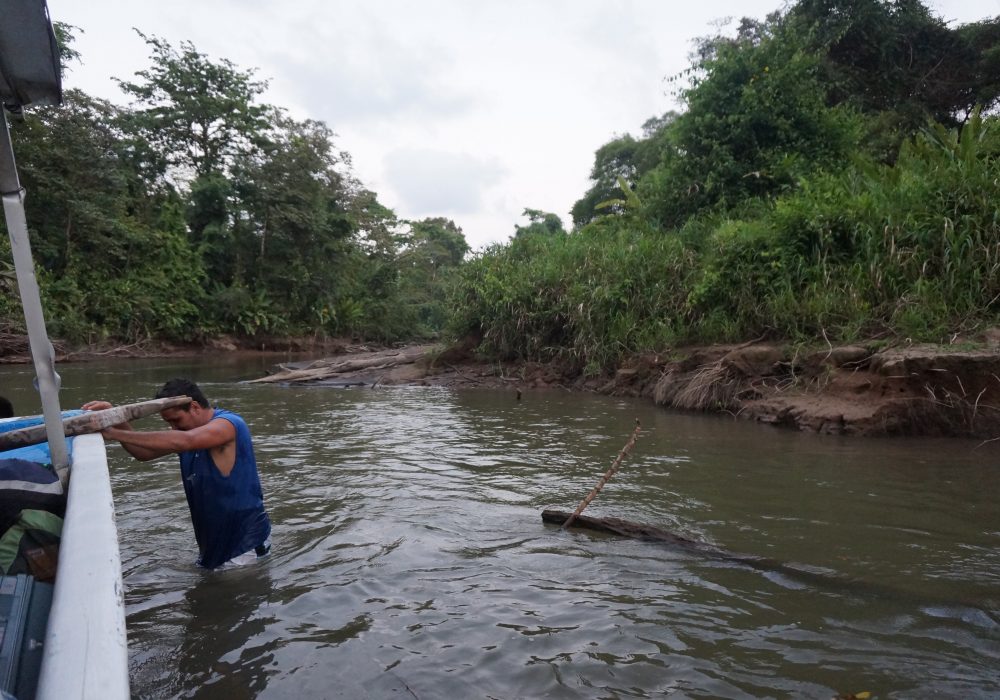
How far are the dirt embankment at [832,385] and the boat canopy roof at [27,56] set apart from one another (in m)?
8.12

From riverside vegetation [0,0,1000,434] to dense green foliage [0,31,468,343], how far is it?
91 mm

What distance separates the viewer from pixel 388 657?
10.0 feet

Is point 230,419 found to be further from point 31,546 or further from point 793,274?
point 793,274

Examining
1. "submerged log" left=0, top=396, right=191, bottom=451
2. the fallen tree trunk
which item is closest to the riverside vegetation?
the fallen tree trunk

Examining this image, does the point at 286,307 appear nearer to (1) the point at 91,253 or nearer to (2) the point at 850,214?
(1) the point at 91,253

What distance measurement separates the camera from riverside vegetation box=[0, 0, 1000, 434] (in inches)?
354

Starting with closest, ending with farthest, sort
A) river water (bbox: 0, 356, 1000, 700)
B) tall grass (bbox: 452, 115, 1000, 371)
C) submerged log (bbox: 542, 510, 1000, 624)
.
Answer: river water (bbox: 0, 356, 1000, 700) → submerged log (bbox: 542, 510, 1000, 624) → tall grass (bbox: 452, 115, 1000, 371)

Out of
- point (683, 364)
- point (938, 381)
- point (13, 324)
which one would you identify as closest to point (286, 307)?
point (13, 324)

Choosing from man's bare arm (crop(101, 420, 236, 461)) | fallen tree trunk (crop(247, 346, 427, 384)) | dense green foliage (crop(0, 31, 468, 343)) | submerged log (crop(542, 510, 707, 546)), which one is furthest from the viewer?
dense green foliage (crop(0, 31, 468, 343))

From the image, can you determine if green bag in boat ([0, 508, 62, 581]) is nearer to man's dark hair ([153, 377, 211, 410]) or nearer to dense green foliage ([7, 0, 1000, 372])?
man's dark hair ([153, 377, 211, 410])

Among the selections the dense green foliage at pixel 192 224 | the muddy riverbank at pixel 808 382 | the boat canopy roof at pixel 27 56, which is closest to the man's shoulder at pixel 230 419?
the boat canopy roof at pixel 27 56

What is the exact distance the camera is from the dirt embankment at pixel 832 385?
24.2 ft

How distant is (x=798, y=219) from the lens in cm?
1039

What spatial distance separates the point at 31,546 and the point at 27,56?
1.65 metres
